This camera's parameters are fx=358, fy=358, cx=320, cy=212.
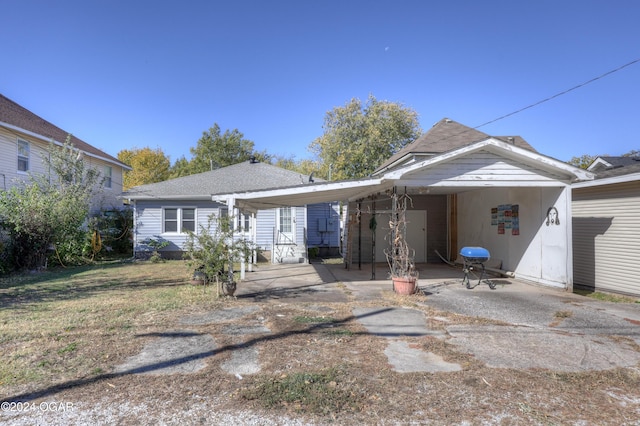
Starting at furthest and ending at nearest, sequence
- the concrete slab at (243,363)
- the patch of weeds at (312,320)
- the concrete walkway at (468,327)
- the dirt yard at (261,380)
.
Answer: the patch of weeds at (312,320), the concrete walkway at (468,327), the concrete slab at (243,363), the dirt yard at (261,380)

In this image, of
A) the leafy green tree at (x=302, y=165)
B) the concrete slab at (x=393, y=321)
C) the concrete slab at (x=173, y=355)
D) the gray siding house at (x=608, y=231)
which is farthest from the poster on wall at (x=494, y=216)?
the leafy green tree at (x=302, y=165)

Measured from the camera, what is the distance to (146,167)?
115 ft

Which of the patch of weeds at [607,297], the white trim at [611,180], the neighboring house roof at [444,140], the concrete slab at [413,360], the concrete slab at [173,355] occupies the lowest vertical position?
the patch of weeds at [607,297]

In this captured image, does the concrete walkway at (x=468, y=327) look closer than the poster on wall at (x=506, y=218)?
Yes

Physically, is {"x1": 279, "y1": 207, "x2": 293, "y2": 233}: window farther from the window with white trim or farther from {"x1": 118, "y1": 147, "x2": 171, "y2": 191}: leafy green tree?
{"x1": 118, "y1": 147, "x2": 171, "y2": 191}: leafy green tree

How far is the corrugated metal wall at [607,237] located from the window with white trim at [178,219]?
13295mm

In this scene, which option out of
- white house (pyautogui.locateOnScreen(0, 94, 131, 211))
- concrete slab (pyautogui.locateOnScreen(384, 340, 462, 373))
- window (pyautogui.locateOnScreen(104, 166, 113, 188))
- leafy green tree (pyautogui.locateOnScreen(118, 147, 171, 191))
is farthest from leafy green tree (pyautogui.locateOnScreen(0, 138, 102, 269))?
leafy green tree (pyautogui.locateOnScreen(118, 147, 171, 191))

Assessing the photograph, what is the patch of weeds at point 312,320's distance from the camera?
18.2 ft

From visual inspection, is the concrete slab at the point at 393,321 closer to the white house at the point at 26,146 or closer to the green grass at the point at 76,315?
the green grass at the point at 76,315

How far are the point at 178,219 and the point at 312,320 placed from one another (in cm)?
→ 1106

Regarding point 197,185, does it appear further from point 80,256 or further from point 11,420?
point 11,420

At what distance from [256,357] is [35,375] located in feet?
7.16

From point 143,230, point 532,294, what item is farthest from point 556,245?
point 143,230

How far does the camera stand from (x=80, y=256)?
13.0 metres
